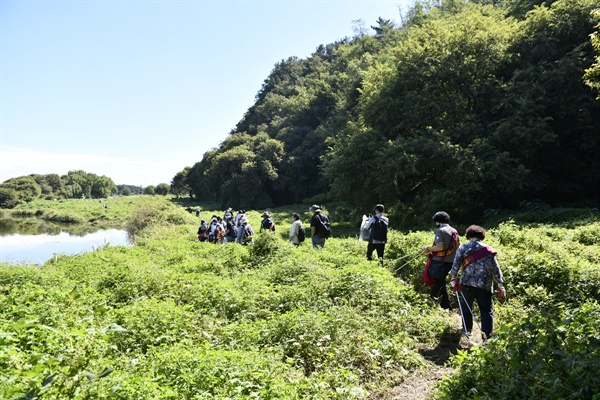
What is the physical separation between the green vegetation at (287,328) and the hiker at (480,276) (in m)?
0.49

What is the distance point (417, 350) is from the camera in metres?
5.89

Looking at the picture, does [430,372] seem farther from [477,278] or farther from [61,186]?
[61,186]

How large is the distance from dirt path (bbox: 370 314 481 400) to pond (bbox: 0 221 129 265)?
23.7 meters

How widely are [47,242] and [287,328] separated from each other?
36640 mm

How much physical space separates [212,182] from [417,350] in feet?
153

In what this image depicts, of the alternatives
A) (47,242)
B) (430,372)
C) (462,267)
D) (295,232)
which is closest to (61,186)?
(47,242)

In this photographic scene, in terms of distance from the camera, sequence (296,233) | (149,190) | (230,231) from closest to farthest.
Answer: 1. (296,233)
2. (230,231)
3. (149,190)

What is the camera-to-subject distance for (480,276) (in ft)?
18.6

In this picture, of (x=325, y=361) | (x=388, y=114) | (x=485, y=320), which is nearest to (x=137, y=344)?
(x=325, y=361)

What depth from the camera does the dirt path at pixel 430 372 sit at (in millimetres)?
4723

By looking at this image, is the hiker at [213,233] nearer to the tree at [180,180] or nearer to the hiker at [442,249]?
the hiker at [442,249]

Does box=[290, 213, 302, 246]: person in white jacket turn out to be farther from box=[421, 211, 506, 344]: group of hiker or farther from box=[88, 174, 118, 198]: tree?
box=[88, 174, 118, 198]: tree

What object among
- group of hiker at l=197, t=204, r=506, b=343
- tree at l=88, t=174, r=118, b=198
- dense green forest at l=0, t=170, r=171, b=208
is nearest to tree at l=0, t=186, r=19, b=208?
dense green forest at l=0, t=170, r=171, b=208

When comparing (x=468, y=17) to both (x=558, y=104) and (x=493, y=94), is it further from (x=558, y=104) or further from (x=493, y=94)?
(x=558, y=104)
